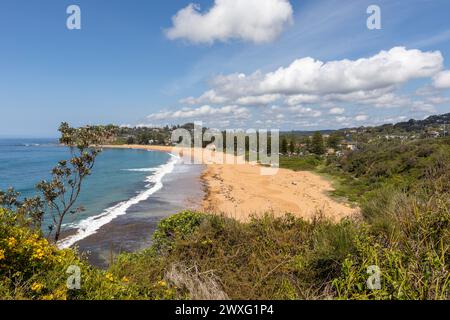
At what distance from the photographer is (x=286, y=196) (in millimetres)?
29812

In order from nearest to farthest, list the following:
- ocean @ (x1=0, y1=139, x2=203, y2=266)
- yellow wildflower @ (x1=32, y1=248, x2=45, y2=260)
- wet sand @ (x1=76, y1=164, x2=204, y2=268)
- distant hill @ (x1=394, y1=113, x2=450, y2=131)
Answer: yellow wildflower @ (x1=32, y1=248, x2=45, y2=260)
wet sand @ (x1=76, y1=164, x2=204, y2=268)
ocean @ (x1=0, y1=139, x2=203, y2=266)
distant hill @ (x1=394, y1=113, x2=450, y2=131)

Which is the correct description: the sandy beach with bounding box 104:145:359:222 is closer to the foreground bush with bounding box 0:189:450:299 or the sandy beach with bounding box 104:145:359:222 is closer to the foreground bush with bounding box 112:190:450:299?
the foreground bush with bounding box 112:190:450:299

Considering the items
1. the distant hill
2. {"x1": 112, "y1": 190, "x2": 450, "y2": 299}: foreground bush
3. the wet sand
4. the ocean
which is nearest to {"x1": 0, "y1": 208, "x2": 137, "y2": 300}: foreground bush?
{"x1": 112, "y1": 190, "x2": 450, "y2": 299}: foreground bush

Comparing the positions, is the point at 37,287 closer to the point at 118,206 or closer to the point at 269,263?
the point at 269,263

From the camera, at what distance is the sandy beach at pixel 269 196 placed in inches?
919

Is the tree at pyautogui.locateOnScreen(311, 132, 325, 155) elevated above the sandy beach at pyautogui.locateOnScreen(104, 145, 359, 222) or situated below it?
above

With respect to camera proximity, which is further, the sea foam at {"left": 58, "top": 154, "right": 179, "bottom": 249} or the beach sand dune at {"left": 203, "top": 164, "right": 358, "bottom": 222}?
the beach sand dune at {"left": 203, "top": 164, "right": 358, "bottom": 222}

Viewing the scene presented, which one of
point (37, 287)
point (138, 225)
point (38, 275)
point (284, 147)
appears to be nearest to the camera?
point (37, 287)

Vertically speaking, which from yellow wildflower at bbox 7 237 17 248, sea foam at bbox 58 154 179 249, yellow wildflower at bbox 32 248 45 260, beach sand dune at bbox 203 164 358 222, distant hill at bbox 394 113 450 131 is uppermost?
distant hill at bbox 394 113 450 131

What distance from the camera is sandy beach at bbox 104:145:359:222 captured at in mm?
23344

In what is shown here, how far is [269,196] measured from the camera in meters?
30.0

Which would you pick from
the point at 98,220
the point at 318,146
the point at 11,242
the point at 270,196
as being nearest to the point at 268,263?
the point at 11,242

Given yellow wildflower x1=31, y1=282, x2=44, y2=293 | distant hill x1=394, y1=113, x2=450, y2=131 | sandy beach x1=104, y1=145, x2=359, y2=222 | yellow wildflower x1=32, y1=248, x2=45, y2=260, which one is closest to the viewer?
yellow wildflower x1=31, y1=282, x2=44, y2=293
